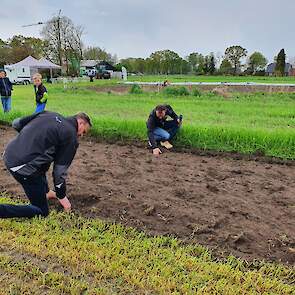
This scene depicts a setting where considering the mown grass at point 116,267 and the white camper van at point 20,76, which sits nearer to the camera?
the mown grass at point 116,267

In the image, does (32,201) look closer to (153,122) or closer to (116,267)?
(116,267)

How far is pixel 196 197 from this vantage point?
5.16 metres

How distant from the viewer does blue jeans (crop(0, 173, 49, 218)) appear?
389 cm

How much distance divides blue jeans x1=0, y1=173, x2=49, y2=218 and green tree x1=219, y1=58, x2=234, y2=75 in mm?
62169

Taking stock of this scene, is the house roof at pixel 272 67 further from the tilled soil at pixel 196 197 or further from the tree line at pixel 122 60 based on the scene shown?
the tilled soil at pixel 196 197

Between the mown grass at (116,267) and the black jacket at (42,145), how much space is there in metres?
0.74

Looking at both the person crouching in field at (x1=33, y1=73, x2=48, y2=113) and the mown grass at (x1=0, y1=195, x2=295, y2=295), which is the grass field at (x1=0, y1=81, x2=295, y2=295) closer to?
the mown grass at (x1=0, y1=195, x2=295, y2=295)

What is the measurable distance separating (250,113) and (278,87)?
1129 cm

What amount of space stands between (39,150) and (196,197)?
2407 mm

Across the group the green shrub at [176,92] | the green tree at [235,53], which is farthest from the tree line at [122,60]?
the green shrub at [176,92]

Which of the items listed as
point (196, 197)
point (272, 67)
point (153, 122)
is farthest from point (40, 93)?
point (272, 67)

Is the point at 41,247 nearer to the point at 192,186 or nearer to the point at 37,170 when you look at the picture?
the point at 37,170

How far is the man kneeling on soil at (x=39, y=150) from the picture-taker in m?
3.73

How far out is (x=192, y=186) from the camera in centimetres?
562
